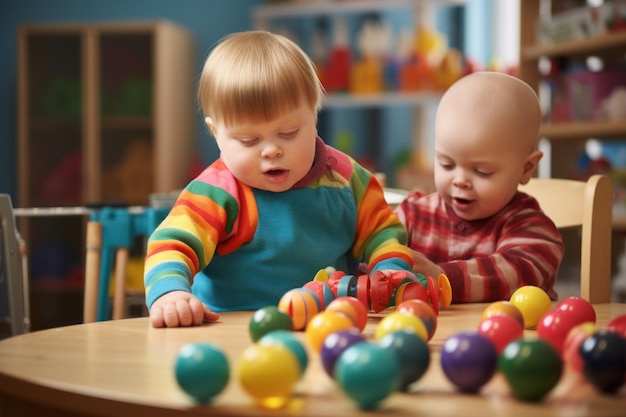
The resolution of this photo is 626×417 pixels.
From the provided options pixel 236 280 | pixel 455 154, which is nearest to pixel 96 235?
pixel 236 280

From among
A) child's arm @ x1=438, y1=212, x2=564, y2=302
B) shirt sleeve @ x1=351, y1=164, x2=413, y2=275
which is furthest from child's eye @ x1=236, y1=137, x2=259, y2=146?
child's arm @ x1=438, y1=212, x2=564, y2=302

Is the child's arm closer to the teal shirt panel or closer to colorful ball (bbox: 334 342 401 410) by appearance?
the teal shirt panel

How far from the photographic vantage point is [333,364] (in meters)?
0.67

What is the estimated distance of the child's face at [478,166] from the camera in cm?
123

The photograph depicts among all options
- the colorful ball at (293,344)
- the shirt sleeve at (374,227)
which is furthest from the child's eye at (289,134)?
the colorful ball at (293,344)

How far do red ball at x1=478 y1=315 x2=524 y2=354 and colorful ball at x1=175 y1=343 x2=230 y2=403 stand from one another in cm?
24

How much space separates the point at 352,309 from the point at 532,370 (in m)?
0.28

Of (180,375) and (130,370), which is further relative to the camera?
(130,370)

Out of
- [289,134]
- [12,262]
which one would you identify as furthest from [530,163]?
[12,262]

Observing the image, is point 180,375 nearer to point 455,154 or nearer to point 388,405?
point 388,405

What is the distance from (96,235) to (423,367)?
4.27 feet

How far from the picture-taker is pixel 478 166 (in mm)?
1243

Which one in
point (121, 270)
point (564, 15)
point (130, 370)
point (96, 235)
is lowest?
point (121, 270)

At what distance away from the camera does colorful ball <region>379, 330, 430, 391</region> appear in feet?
2.10
